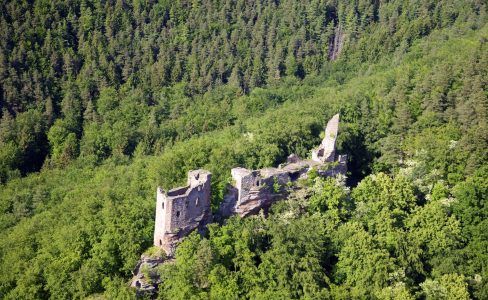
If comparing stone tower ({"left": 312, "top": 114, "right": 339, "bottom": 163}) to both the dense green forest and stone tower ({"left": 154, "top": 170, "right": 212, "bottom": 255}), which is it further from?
stone tower ({"left": 154, "top": 170, "right": 212, "bottom": 255})

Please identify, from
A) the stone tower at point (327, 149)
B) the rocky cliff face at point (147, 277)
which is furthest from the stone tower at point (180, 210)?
the stone tower at point (327, 149)

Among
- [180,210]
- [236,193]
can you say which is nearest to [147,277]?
[180,210]

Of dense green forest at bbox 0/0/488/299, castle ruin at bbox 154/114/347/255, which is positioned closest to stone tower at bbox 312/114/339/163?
castle ruin at bbox 154/114/347/255

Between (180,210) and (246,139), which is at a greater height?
(180,210)

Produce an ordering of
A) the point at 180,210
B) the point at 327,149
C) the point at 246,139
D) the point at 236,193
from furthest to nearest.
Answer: the point at 246,139 < the point at 327,149 < the point at 236,193 < the point at 180,210

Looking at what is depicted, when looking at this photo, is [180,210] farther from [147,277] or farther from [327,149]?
[327,149]

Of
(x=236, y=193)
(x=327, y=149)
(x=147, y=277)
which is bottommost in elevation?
(x=147, y=277)
